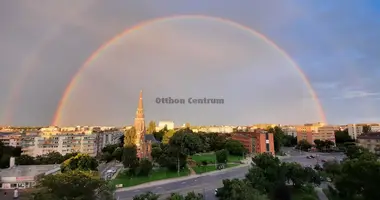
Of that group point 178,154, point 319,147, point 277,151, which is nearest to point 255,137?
point 277,151

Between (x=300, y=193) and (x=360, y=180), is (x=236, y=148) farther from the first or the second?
(x=360, y=180)

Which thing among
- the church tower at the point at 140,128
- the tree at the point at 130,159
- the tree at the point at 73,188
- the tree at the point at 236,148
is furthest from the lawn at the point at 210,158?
the tree at the point at 73,188

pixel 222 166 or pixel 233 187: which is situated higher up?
pixel 233 187

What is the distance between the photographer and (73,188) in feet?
43.3

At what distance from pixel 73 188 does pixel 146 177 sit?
744 inches

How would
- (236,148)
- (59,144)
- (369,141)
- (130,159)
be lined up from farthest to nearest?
(59,144), (236,148), (369,141), (130,159)

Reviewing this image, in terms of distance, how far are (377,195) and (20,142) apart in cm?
5885

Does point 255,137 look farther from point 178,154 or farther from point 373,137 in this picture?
point 178,154

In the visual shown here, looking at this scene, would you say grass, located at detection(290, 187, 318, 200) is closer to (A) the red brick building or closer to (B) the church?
(B) the church

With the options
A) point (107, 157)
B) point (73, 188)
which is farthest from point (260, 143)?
point (73, 188)

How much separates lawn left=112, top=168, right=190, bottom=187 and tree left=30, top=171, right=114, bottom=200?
14.4 metres

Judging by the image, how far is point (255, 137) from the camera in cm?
5781

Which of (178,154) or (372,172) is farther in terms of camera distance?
(178,154)

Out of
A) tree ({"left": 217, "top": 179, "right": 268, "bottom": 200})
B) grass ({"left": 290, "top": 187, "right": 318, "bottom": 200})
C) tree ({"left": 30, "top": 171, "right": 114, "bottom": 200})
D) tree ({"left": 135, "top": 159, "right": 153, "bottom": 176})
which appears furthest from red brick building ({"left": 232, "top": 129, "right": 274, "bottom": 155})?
tree ({"left": 30, "top": 171, "right": 114, "bottom": 200})
